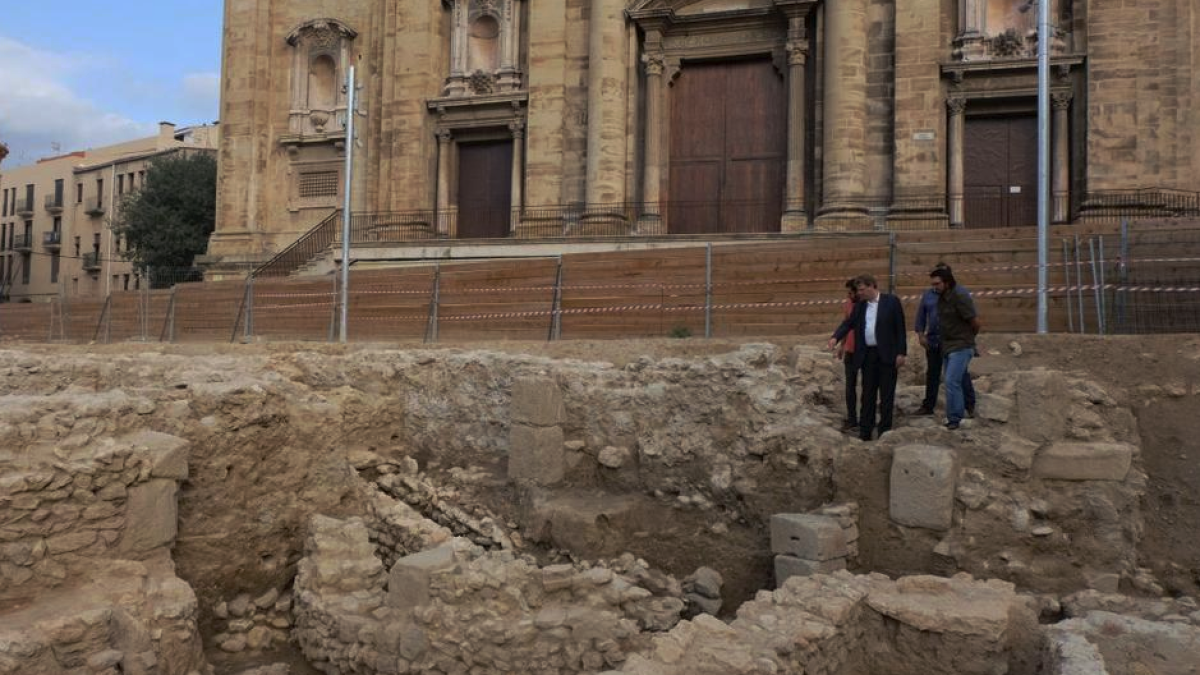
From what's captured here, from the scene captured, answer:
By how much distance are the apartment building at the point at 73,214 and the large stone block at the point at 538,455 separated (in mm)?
45009

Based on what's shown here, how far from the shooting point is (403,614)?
8.06 meters

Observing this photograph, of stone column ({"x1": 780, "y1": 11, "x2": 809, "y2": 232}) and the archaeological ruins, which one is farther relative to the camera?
stone column ({"x1": 780, "y1": 11, "x2": 809, "y2": 232})

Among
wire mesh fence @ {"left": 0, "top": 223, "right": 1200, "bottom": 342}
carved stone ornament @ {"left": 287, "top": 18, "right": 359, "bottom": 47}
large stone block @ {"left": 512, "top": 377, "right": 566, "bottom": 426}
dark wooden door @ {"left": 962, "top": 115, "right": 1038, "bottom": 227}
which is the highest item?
carved stone ornament @ {"left": 287, "top": 18, "right": 359, "bottom": 47}

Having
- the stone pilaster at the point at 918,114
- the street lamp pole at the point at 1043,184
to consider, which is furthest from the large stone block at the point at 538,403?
the stone pilaster at the point at 918,114

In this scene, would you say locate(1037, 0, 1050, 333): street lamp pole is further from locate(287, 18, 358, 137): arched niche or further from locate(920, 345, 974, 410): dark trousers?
locate(287, 18, 358, 137): arched niche

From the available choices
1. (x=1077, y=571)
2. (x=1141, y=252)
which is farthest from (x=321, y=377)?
(x=1141, y=252)

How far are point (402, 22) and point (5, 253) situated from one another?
4904cm

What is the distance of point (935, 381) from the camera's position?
28.2 ft

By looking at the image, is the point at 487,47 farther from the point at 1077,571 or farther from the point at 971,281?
the point at 1077,571

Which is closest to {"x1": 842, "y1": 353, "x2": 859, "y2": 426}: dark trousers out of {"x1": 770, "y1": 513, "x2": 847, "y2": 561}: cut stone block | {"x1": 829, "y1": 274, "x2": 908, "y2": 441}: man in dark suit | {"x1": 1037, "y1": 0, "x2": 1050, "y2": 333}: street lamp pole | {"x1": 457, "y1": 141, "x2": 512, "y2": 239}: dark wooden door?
{"x1": 829, "y1": 274, "x2": 908, "y2": 441}: man in dark suit

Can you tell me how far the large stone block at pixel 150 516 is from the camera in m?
8.12

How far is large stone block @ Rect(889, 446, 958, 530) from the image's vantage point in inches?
310

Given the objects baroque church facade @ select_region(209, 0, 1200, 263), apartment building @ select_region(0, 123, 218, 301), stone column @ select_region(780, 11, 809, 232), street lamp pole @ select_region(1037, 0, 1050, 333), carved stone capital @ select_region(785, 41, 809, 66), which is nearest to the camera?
street lamp pole @ select_region(1037, 0, 1050, 333)

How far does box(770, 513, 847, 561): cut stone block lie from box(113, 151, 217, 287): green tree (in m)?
33.5
